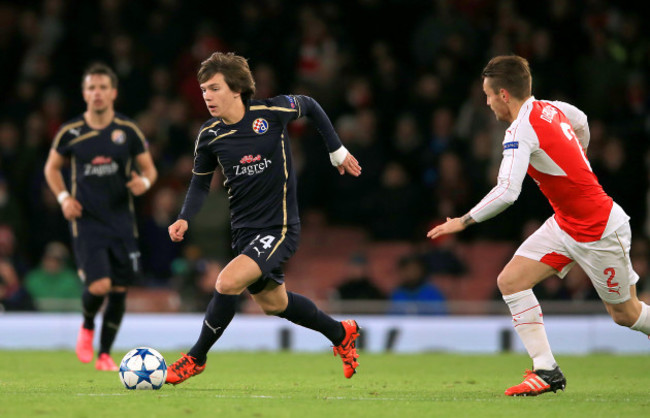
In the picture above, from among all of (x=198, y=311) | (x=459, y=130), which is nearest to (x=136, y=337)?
(x=198, y=311)

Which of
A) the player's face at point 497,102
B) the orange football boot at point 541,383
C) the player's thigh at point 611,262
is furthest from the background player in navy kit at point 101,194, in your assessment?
the player's thigh at point 611,262

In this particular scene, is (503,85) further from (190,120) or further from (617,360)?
(190,120)

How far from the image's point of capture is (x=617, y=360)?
455 inches

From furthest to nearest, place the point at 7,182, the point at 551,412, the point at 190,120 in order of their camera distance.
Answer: the point at 190,120, the point at 7,182, the point at 551,412

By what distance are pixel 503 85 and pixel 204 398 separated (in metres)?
2.80

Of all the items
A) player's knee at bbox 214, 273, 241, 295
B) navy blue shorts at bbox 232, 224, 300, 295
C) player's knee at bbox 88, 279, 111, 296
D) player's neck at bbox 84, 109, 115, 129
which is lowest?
player's knee at bbox 88, 279, 111, 296

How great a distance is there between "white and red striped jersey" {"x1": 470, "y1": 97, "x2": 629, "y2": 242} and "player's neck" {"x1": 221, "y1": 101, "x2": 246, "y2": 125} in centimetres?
183

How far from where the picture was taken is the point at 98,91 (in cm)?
956

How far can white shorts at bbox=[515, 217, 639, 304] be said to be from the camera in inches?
280

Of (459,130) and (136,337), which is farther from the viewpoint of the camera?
(459,130)

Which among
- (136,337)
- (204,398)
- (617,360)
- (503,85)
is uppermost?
(503,85)

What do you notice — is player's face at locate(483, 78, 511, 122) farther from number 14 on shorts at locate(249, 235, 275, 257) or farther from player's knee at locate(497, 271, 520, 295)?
number 14 on shorts at locate(249, 235, 275, 257)

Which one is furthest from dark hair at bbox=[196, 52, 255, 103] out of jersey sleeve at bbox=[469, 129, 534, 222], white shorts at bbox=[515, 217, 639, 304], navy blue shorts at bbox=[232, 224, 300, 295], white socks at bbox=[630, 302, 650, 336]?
white socks at bbox=[630, 302, 650, 336]

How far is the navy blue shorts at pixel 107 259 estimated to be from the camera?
957 cm
